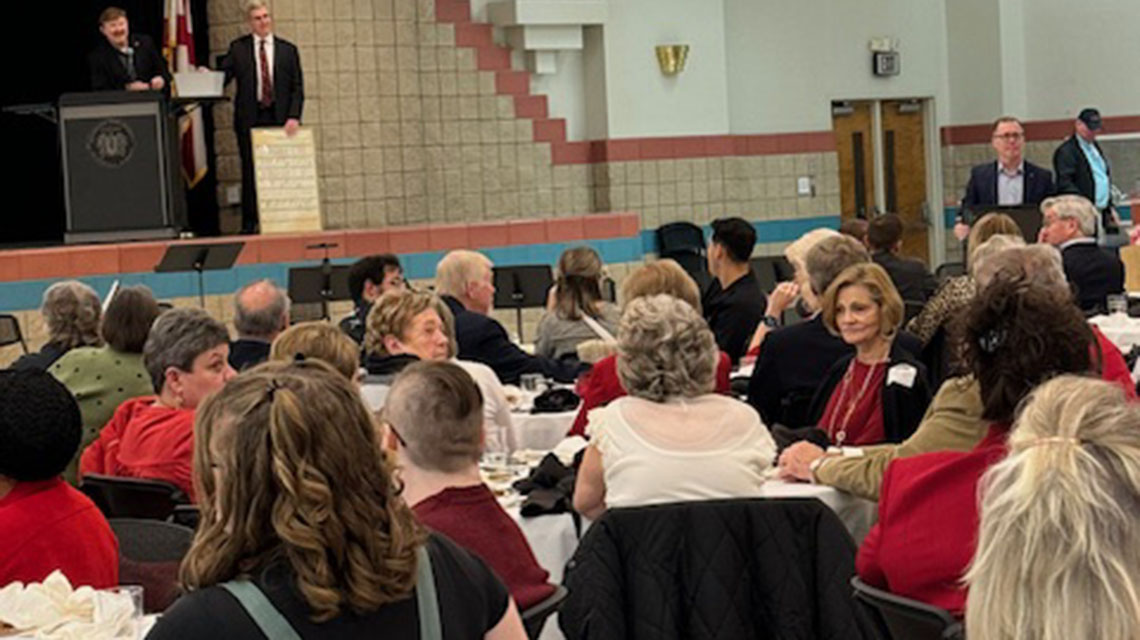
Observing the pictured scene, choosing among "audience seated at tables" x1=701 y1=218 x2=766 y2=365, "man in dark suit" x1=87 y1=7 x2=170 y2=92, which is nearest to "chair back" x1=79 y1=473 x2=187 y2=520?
"audience seated at tables" x1=701 y1=218 x2=766 y2=365

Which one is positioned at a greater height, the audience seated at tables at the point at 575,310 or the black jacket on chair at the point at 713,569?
the audience seated at tables at the point at 575,310

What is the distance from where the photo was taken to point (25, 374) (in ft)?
12.8

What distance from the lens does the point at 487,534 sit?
13.4 ft

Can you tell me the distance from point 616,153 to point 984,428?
11715 millimetres

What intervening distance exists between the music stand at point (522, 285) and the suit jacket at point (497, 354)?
3785mm

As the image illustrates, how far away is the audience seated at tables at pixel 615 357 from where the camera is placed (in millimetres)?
6418

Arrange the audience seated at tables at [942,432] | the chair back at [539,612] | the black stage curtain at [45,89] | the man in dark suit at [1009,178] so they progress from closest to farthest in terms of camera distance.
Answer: the chair back at [539,612] < the audience seated at tables at [942,432] < the man in dark suit at [1009,178] < the black stage curtain at [45,89]

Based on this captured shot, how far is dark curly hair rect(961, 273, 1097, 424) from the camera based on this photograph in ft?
12.8

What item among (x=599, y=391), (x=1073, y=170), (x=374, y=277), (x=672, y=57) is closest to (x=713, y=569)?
(x=599, y=391)

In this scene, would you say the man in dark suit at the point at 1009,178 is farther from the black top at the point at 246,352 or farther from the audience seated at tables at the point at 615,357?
the black top at the point at 246,352

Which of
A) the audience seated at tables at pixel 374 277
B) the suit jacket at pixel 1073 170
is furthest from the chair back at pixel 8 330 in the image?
the suit jacket at pixel 1073 170

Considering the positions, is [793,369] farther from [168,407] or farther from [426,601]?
[426,601]

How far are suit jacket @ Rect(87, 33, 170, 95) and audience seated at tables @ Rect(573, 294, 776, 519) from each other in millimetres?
9097

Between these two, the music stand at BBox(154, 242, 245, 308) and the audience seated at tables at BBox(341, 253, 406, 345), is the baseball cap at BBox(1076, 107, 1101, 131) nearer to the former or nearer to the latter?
the music stand at BBox(154, 242, 245, 308)
